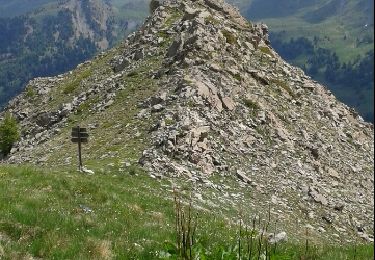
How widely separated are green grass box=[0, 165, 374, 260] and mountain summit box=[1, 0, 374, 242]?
1158cm

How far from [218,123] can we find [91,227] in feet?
89.0

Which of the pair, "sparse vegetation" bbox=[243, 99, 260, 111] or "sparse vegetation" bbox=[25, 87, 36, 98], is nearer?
"sparse vegetation" bbox=[243, 99, 260, 111]

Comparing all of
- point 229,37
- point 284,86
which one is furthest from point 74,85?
point 284,86

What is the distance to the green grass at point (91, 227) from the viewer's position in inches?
410

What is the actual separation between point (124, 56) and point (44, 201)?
46.4m

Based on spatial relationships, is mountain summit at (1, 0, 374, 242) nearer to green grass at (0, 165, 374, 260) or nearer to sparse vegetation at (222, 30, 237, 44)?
sparse vegetation at (222, 30, 237, 44)

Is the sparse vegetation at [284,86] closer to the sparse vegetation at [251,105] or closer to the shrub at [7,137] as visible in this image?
the sparse vegetation at [251,105]

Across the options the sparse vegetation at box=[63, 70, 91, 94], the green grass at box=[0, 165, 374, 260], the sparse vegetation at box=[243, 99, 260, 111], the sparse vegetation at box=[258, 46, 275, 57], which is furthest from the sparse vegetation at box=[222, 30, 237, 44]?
the green grass at box=[0, 165, 374, 260]

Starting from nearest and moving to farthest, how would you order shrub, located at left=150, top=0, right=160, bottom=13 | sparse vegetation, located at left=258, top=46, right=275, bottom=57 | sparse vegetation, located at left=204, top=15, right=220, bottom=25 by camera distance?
sparse vegetation, located at left=204, top=15, right=220, bottom=25 → sparse vegetation, located at left=258, top=46, right=275, bottom=57 → shrub, located at left=150, top=0, right=160, bottom=13

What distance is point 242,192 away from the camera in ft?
106

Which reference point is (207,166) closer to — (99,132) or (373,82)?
(99,132)

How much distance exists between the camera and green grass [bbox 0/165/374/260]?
10.4m

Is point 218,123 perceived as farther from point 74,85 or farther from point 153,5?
point 153,5

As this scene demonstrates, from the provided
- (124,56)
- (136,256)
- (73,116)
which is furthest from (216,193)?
(124,56)
